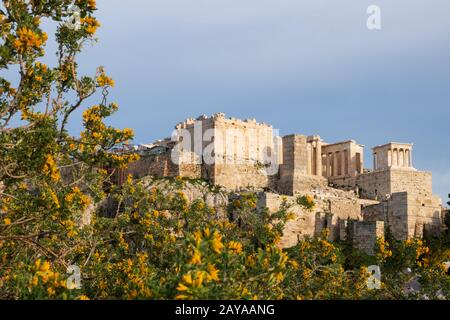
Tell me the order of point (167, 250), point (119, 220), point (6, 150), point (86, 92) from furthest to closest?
point (119, 220), point (167, 250), point (86, 92), point (6, 150)

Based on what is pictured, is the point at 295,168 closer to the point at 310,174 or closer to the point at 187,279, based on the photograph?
the point at 310,174

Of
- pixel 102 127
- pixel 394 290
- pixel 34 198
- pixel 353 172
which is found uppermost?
pixel 353 172

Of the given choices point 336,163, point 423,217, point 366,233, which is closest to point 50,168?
point 366,233

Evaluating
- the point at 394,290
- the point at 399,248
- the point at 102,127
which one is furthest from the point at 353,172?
the point at 102,127

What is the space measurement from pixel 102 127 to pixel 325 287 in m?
6.76

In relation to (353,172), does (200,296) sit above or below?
below

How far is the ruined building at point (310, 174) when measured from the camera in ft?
179

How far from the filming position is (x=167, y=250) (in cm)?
2284

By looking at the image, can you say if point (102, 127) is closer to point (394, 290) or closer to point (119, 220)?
point (394, 290)

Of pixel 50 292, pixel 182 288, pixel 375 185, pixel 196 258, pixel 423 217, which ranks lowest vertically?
pixel 50 292

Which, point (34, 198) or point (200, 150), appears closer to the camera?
point (34, 198)

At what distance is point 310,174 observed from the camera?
221 feet

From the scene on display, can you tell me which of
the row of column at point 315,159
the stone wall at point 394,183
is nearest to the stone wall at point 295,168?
the stone wall at point 394,183
